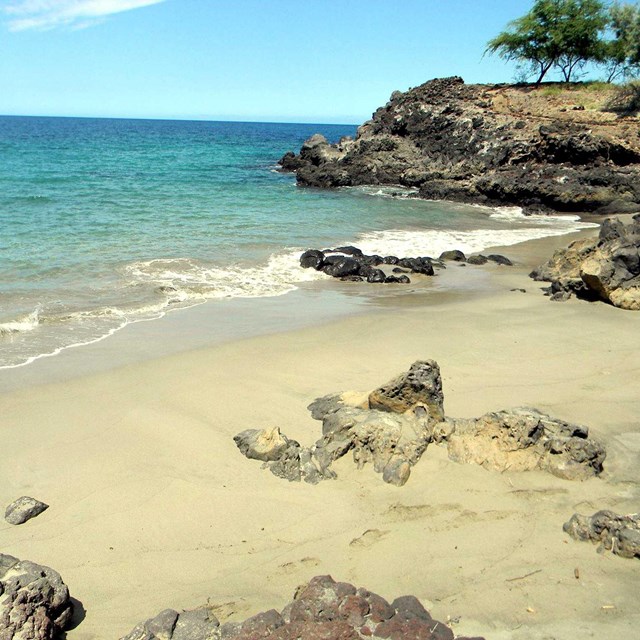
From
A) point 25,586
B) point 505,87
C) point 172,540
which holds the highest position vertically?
point 505,87

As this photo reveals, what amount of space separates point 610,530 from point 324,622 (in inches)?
93.3

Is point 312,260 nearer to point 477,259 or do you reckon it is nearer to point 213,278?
point 213,278

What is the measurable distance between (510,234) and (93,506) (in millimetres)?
18501

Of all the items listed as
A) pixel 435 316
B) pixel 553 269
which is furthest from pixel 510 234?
pixel 435 316

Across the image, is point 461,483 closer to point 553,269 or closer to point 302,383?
point 302,383

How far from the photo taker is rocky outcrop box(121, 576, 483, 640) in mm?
3264

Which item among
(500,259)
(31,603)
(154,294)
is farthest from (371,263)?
(31,603)

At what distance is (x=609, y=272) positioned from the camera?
11305 mm

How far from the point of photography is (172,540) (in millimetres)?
4785

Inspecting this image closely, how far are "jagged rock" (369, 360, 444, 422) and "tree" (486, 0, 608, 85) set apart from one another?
40.0 m

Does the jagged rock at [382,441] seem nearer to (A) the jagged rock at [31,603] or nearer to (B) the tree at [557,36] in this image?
(A) the jagged rock at [31,603]

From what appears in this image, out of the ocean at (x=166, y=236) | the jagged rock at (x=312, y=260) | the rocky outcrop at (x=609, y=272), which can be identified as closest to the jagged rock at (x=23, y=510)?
the ocean at (x=166, y=236)

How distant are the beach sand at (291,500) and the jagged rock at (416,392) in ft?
1.50

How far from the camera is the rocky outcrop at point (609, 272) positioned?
11.2 m
